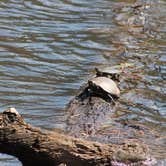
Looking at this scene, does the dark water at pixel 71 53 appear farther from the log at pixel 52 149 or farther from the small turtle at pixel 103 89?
the log at pixel 52 149

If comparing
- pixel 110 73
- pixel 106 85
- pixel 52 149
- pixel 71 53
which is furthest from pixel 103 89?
pixel 71 53

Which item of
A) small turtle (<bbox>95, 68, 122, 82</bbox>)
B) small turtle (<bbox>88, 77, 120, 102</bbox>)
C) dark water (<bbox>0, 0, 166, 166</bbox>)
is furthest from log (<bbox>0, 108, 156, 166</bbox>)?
small turtle (<bbox>95, 68, 122, 82</bbox>)

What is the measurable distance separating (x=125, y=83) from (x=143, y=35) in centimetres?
266

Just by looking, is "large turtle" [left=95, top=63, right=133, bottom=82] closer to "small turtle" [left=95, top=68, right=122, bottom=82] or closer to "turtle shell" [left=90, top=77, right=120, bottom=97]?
"small turtle" [left=95, top=68, right=122, bottom=82]

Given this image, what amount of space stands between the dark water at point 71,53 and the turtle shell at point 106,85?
0.73ft

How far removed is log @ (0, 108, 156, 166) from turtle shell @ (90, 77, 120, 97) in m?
2.33

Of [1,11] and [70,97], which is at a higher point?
[1,11]

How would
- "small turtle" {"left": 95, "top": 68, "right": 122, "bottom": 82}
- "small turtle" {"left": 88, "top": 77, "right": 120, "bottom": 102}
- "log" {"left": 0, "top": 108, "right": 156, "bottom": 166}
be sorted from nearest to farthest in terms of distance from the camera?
"log" {"left": 0, "top": 108, "right": 156, "bottom": 166} → "small turtle" {"left": 88, "top": 77, "right": 120, "bottom": 102} → "small turtle" {"left": 95, "top": 68, "right": 122, "bottom": 82}

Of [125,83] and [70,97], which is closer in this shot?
[70,97]

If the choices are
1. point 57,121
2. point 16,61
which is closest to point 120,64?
point 16,61

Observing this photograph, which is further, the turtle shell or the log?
the turtle shell

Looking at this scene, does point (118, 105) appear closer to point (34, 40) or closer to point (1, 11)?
point (34, 40)

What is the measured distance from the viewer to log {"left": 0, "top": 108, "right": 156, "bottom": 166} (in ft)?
14.2

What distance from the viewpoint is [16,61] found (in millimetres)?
8492
